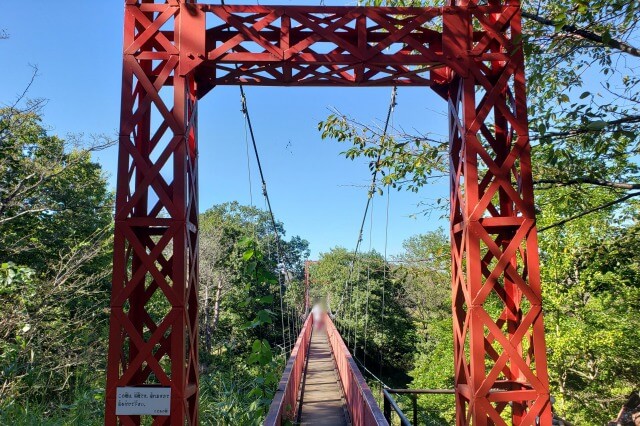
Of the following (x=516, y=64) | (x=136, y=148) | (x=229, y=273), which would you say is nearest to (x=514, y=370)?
(x=516, y=64)

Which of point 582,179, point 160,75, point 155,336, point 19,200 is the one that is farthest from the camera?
point 19,200

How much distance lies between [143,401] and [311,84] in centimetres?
287

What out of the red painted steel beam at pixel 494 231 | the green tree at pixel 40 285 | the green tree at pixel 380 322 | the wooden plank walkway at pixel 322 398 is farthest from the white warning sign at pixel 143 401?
the green tree at pixel 380 322

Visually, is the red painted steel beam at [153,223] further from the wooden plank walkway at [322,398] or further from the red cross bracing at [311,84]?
the wooden plank walkway at [322,398]

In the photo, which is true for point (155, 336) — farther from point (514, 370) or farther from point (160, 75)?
point (514, 370)

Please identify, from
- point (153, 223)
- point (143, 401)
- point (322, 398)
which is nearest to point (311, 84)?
point (153, 223)

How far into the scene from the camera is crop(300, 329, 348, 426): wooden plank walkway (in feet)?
25.0

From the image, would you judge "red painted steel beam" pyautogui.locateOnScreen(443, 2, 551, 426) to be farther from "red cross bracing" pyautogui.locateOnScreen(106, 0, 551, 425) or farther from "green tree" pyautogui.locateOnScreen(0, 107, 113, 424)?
"green tree" pyautogui.locateOnScreen(0, 107, 113, 424)

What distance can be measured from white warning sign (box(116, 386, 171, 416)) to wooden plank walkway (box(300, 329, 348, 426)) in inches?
160

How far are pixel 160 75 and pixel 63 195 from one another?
9009 millimetres

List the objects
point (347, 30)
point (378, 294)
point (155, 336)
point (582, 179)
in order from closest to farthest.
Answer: point (155, 336) < point (347, 30) < point (582, 179) < point (378, 294)

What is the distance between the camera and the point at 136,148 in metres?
3.95

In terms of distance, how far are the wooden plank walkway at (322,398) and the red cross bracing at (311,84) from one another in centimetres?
387

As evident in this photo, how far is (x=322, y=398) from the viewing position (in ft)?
30.3
